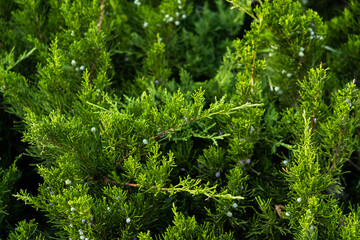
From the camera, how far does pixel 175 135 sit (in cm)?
182

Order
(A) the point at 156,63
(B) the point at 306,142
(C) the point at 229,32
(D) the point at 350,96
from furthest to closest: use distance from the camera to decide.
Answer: (C) the point at 229,32 → (A) the point at 156,63 → (D) the point at 350,96 → (B) the point at 306,142

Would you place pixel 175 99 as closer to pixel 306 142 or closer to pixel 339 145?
pixel 306 142

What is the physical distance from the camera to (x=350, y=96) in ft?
5.46

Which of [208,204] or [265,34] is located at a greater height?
[265,34]

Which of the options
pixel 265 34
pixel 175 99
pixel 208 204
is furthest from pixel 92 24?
pixel 208 204

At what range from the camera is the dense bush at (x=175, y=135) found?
1.60 metres

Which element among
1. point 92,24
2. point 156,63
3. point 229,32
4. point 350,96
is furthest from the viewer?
point 229,32

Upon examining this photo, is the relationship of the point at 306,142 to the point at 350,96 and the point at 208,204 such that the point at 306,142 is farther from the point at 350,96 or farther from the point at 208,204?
the point at 208,204

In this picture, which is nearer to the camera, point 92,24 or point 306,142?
point 306,142

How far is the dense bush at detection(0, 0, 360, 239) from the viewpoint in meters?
1.60

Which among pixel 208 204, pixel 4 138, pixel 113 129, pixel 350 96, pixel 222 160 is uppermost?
pixel 350 96

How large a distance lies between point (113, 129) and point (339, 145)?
957 mm

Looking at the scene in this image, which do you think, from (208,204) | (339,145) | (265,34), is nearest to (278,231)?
(208,204)

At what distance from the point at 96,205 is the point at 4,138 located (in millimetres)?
971
